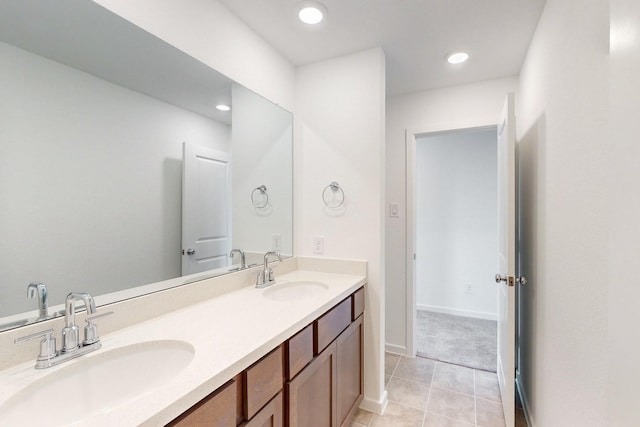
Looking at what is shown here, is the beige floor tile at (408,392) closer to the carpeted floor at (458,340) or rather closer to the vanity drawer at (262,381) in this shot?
the carpeted floor at (458,340)

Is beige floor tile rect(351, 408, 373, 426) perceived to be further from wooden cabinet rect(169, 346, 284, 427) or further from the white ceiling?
the white ceiling

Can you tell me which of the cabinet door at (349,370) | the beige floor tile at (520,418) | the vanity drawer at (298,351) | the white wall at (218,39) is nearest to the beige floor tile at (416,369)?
the beige floor tile at (520,418)

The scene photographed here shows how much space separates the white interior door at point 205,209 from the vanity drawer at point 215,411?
2.40 ft

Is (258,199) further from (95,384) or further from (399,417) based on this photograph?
(399,417)

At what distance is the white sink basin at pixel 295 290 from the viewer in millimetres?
1740

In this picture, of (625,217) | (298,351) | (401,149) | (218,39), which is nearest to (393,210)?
(401,149)

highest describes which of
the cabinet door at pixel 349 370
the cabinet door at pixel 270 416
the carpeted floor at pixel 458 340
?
the cabinet door at pixel 270 416

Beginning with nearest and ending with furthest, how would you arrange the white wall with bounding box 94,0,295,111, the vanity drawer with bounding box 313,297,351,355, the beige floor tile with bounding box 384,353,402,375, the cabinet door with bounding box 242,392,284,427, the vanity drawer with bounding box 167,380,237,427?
the vanity drawer with bounding box 167,380,237,427 → the cabinet door with bounding box 242,392,284,427 → the white wall with bounding box 94,0,295,111 → the vanity drawer with bounding box 313,297,351,355 → the beige floor tile with bounding box 384,353,402,375

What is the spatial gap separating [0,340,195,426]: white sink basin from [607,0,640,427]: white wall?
3.48ft

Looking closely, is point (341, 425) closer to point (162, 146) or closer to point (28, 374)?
point (28, 374)

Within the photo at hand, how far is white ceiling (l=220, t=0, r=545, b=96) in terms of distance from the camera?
157 centimetres

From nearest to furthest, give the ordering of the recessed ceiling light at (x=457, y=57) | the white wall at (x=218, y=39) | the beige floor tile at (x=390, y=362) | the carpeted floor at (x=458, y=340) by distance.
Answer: the white wall at (x=218, y=39) → the recessed ceiling light at (x=457, y=57) → the beige floor tile at (x=390, y=362) → the carpeted floor at (x=458, y=340)

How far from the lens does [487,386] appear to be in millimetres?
2209

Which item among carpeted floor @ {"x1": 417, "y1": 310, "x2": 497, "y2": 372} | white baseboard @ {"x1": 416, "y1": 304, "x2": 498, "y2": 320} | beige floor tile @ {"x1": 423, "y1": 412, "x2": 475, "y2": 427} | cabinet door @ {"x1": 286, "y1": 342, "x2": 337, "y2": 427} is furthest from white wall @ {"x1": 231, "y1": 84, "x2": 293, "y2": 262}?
white baseboard @ {"x1": 416, "y1": 304, "x2": 498, "y2": 320}
